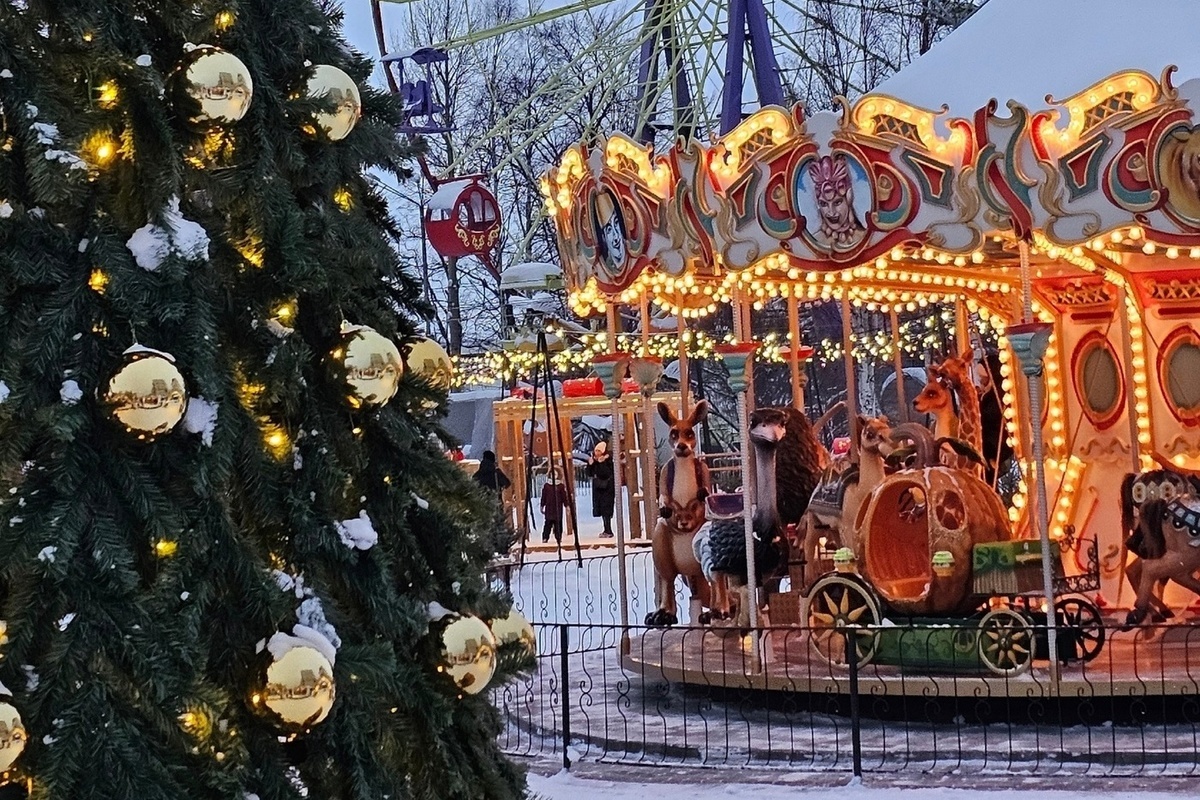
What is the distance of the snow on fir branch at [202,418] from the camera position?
10.9ft

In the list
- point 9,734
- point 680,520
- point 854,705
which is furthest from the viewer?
point 680,520

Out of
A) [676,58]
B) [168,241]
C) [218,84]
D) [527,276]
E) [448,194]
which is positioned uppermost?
[676,58]

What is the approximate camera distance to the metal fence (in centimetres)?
928

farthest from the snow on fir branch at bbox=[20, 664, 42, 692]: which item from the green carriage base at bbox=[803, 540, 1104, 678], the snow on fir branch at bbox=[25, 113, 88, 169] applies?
the green carriage base at bbox=[803, 540, 1104, 678]

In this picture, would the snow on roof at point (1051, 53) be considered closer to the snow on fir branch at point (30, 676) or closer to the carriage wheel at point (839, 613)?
the carriage wheel at point (839, 613)

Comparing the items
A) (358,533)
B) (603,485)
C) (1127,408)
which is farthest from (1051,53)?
(603,485)

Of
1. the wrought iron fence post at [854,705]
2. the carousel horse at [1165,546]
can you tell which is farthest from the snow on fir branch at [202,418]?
the carousel horse at [1165,546]

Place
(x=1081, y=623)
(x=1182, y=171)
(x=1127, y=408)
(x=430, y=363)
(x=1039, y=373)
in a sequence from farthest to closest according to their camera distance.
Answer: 1. (x=1127, y=408)
2. (x=1081, y=623)
3. (x=1039, y=373)
4. (x=1182, y=171)
5. (x=430, y=363)

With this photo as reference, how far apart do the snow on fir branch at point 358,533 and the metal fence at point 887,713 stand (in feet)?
17.1

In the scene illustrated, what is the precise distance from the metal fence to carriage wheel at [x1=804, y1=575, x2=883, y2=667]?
120mm

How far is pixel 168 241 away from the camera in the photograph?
11.0 feet

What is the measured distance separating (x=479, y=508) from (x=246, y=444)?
2.32 ft

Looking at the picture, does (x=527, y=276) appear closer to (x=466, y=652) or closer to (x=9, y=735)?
(x=466, y=652)

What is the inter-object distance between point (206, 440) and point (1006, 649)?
7.87 m
